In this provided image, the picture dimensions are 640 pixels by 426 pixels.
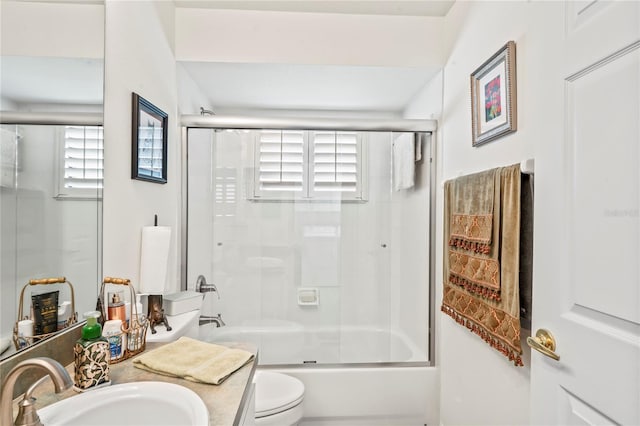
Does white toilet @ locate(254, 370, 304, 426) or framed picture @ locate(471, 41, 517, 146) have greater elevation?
framed picture @ locate(471, 41, 517, 146)

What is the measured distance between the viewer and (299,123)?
2.07m

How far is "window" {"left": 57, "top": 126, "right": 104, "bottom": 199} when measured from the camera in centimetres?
104

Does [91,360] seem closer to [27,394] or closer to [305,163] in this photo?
[27,394]

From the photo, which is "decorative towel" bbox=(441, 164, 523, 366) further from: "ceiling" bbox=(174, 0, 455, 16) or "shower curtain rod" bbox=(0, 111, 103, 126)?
"shower curtain rod" bbox=(0, 111, 103, 126)

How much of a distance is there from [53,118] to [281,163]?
5.02 feet

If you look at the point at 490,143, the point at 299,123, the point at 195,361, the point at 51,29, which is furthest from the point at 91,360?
the point at 490,143

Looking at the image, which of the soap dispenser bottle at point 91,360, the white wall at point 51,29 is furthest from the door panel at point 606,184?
the white wall at point 51,29

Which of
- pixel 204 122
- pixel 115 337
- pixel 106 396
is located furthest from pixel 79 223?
pixel 204 122

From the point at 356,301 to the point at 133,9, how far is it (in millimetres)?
2146

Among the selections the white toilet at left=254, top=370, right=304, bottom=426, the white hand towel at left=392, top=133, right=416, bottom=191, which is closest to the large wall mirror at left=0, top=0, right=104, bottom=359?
the white toilet at left=254, top=370, right=304, bottom=426

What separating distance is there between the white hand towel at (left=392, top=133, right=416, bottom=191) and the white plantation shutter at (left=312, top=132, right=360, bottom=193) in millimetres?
272

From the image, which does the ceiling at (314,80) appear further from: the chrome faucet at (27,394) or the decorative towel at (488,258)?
the chrome faucet at (27,394)

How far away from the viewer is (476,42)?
168cm

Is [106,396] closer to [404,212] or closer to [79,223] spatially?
[79,223]
